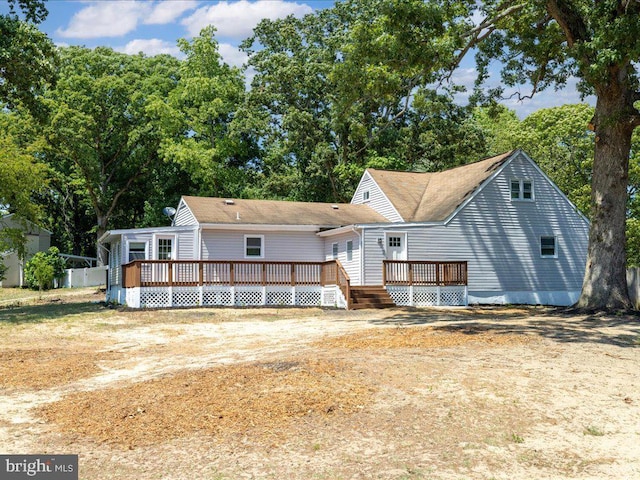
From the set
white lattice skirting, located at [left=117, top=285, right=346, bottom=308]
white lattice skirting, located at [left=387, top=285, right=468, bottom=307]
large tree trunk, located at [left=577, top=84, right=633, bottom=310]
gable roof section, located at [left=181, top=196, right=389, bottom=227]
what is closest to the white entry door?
white lattice skirting, located at [left=387, top=285, right=468, bottom=307]

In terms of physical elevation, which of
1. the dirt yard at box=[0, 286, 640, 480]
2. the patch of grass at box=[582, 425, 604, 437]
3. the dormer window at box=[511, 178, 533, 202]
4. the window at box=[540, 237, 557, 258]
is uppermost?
the dormer window at box=[511, 178, 533, 202]

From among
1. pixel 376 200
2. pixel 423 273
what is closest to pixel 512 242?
pixel 423 273

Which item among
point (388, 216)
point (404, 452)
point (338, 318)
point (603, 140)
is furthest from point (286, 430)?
point (388, 216)

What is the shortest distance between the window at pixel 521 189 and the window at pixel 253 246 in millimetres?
11548

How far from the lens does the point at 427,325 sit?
53.9ft

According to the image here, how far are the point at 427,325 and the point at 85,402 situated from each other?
32.9 ft

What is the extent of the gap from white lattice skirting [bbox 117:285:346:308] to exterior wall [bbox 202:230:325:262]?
244cm

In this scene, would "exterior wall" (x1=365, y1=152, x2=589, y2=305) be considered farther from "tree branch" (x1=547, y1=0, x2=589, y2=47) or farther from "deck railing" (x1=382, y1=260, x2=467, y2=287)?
"tree branch" (x1=547, y1=0, x2=589, y2=47)

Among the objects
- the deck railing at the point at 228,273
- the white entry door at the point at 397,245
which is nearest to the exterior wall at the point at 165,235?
the deck railing at the point at 228,273

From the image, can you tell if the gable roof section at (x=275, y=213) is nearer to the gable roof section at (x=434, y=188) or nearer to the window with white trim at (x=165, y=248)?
the gable roof section at (x=434, y=188)

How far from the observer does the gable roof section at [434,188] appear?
91.9ft

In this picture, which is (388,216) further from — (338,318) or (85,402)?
(85,402)

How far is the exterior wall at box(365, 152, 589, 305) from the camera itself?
2708 centimetres

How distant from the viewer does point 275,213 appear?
28.9m
